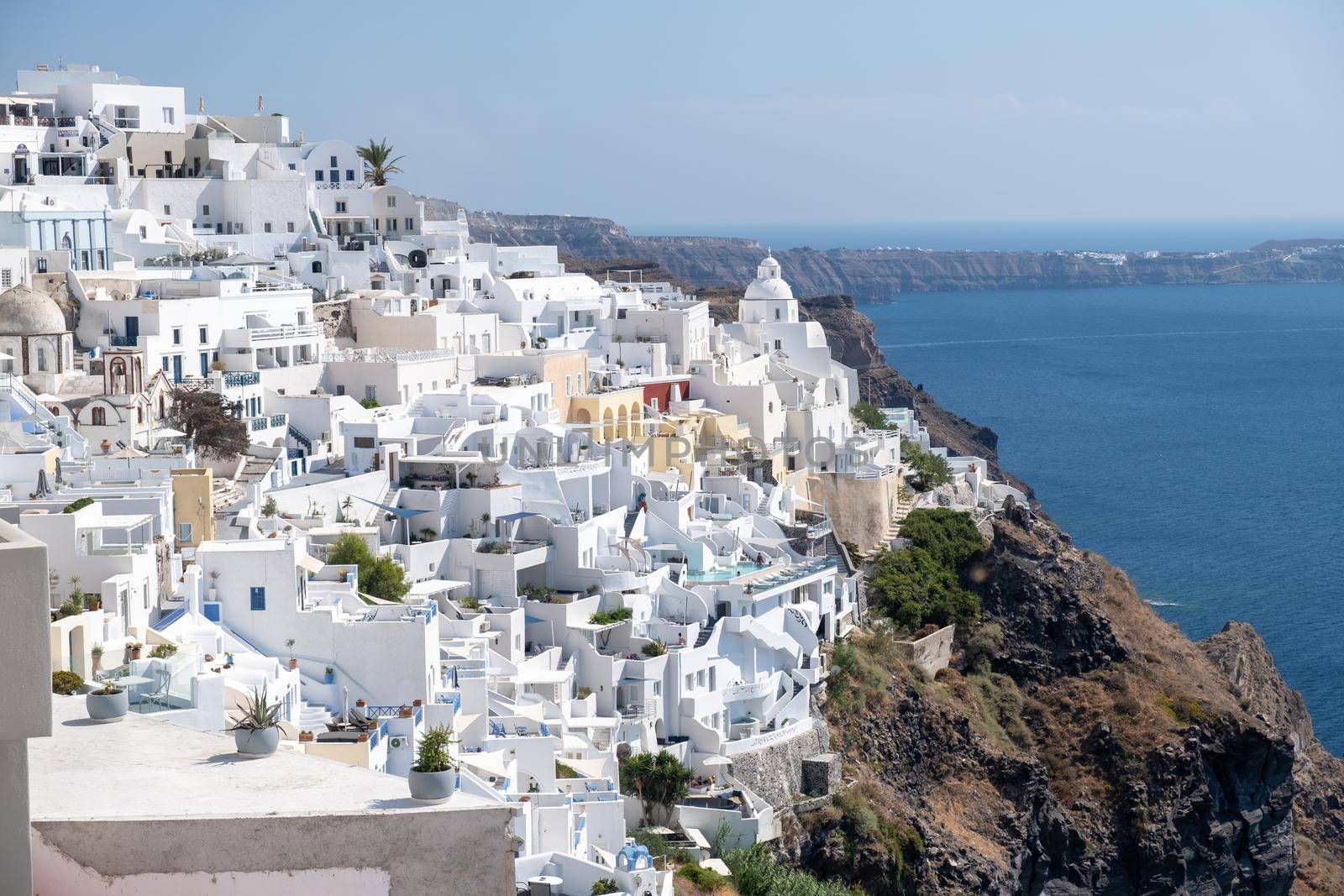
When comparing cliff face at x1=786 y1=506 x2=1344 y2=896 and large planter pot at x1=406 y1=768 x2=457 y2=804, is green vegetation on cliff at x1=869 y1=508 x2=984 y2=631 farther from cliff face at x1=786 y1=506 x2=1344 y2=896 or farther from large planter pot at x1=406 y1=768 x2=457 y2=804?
large planter pot at x1=406 y1=768 x2=457 y2=804

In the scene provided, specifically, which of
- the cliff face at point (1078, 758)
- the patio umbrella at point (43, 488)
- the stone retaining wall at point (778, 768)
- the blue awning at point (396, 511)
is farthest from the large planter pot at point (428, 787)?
Answer: the cliff face at point (1078, 758)

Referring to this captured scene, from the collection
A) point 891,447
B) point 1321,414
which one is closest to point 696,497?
point 891,447

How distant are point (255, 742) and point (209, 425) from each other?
24.0 metres

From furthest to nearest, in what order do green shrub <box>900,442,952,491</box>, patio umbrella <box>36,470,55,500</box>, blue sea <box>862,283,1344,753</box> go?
blue sea <box>862,283,1344,753</box> → green shrub <box>900,442,952,491</box> → patio umbrella <box>36,470,55,500</box>

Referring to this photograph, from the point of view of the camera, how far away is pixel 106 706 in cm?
775

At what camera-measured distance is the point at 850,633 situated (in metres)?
35.4

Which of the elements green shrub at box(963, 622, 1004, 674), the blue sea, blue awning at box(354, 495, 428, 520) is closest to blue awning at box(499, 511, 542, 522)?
blue awning at box(354, 495, 428, 520)

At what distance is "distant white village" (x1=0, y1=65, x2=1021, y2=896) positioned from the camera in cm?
671

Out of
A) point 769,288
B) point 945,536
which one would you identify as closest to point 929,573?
point 945,536

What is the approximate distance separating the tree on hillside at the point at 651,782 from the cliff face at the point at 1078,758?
5.31 meters

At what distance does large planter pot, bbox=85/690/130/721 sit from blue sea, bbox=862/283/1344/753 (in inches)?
1800

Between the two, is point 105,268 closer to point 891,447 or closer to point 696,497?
point 696,497

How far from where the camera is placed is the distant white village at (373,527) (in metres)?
6.71

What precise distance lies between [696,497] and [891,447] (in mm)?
10474
